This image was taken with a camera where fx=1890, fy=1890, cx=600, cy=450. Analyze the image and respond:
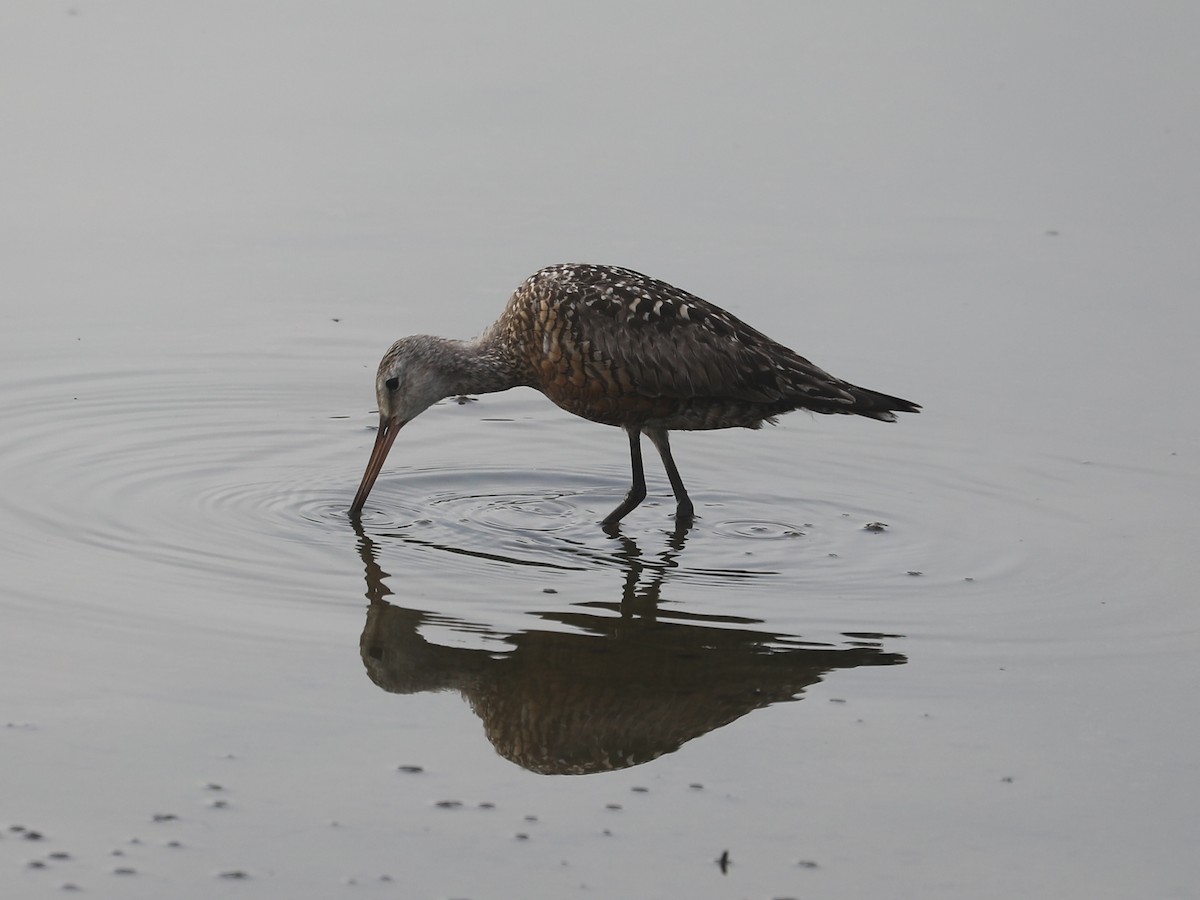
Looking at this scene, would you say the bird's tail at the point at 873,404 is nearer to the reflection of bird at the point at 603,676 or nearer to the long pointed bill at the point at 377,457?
the reflection of bird at the point at 603,676

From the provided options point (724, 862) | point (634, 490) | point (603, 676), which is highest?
point (634, 490)

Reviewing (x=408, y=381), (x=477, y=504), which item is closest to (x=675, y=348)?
(x=477, y=504)

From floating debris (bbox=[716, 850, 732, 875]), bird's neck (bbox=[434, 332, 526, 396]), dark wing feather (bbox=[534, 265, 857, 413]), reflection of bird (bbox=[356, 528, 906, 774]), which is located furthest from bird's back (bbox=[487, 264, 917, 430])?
floating debris (bbox=[716, 850, 732, 875])

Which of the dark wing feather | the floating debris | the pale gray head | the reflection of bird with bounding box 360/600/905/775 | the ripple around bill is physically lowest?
the floating debris

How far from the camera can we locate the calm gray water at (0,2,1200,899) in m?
5.22

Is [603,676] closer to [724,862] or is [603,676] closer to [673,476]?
[724,862]

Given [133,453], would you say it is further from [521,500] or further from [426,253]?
[426,253]

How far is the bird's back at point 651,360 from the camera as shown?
8.21 m

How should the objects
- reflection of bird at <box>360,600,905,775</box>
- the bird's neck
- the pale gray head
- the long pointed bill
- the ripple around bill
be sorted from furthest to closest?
the bird's neck
the pale gray head
the long pointed bill
the ripple around bill
reflection of bird at <box>360,600,905,775</box>

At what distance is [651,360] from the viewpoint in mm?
8203

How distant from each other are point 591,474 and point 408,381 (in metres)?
1.02

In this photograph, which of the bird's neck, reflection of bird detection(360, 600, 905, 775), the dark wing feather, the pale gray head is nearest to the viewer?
reflection of bird detection(360, 600, 905, 775)

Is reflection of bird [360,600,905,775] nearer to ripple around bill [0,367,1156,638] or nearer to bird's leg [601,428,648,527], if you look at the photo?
ripple around bill [0,367,1156,638]

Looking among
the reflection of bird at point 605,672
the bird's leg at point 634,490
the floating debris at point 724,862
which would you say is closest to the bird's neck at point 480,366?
the bird's leg at point 634,490
